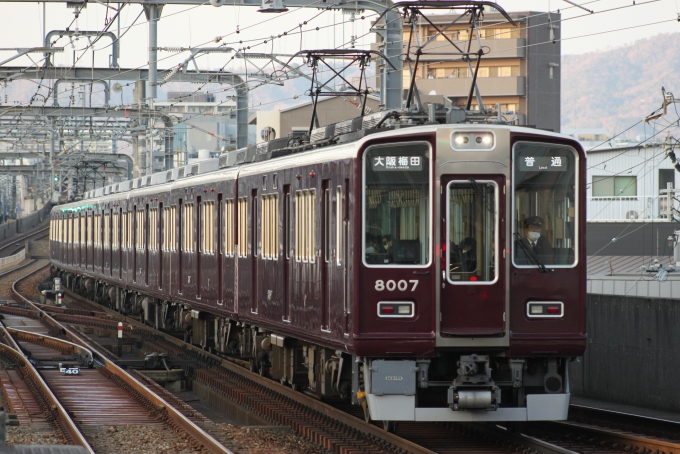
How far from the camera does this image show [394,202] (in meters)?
9.11

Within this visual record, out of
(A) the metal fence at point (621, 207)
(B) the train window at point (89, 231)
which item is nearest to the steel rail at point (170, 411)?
(B) the train window at point (89, 231)

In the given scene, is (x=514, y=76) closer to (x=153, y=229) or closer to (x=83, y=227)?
(x=83, y=227)

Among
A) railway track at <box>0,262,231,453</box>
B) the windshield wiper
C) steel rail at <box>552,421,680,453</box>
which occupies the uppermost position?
the windshield wiper

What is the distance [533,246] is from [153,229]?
1303cm

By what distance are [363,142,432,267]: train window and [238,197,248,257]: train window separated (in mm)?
4716

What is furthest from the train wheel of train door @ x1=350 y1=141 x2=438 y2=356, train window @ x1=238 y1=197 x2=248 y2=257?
train window @ x1=238 y1=197 x2=248 y2=257

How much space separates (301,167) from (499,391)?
10.8 ft

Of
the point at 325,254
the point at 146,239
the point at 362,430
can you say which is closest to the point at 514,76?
the point at 146,239

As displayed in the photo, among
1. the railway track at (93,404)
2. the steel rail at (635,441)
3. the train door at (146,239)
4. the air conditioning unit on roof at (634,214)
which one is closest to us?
the steel rail at (635,441)

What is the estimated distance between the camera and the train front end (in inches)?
353

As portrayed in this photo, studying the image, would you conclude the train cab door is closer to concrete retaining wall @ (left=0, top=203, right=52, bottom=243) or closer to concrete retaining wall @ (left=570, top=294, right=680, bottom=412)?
concrete retaining wall @ (left=570, top=294, right=680, bottom=412)

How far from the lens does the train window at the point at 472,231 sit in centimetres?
902

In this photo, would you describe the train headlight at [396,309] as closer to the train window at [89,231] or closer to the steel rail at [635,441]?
the steel rail at [635,441]

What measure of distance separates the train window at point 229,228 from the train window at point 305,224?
331 cm
